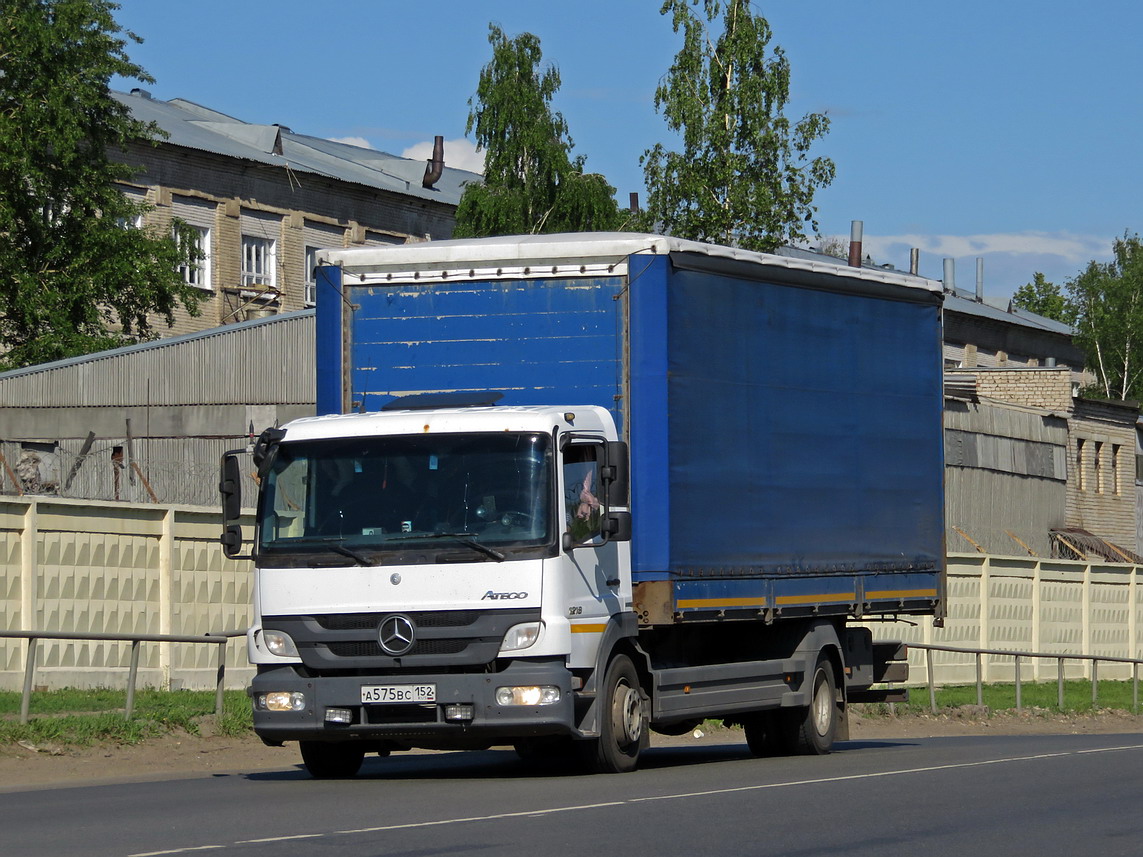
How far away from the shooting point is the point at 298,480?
13.0m

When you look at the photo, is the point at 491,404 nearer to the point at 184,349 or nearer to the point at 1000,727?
the point at 1000,727

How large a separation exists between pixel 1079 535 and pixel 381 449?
44.5 m

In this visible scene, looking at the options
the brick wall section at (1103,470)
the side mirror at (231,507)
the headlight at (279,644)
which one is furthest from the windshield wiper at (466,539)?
the brick wall section at (1103,470)

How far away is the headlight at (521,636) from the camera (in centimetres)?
1245

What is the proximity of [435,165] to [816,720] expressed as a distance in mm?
52991

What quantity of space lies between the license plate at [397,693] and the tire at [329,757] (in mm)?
1346

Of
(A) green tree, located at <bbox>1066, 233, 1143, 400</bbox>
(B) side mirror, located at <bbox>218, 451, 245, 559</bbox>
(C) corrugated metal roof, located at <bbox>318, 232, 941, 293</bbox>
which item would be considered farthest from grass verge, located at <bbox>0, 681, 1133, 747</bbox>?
(A) green tree, located at <bbox>1066, 233, 1143, 400</bbox>

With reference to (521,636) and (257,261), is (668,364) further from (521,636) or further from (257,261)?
(257,261)

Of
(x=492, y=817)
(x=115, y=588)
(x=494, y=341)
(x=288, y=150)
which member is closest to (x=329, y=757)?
(x=494, y=341)

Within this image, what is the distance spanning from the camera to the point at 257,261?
56531 mm

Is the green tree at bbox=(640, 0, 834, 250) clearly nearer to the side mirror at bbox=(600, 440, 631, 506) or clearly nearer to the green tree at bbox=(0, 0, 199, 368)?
the green tree at bbox=(0, 0, 199, 368)

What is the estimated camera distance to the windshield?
12562 mm

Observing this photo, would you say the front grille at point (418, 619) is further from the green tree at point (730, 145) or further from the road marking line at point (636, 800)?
the green tree at point (730, 145)

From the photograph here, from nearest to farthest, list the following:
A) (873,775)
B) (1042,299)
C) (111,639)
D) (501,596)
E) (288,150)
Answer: (501,596)
(873,775)
(111,639)
(288,150)
(1042,299)
